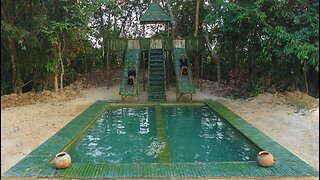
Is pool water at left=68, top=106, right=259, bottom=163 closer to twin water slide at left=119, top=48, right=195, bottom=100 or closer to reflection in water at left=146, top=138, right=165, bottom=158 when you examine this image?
reflection in water at left=146, top=138, right=165, bottom=158

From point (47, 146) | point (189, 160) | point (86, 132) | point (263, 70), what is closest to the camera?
point (189, 160)

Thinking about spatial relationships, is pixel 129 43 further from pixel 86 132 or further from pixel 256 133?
pixel 256 133

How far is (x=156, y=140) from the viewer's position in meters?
6.20

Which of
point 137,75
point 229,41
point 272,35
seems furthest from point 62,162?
point 229,41

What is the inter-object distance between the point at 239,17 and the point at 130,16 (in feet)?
26.1

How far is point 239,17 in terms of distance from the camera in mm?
8594

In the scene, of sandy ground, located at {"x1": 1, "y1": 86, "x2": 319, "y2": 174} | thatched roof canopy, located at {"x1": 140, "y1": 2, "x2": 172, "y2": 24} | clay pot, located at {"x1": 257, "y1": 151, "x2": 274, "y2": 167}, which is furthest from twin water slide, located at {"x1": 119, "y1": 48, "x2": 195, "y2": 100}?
clay pot, located at {"x1": 257, "y1": 151, "x2": 274, "y2": 167}

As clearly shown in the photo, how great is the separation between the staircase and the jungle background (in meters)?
1.68

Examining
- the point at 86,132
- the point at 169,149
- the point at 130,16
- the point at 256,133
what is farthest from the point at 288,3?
the point at 130,16

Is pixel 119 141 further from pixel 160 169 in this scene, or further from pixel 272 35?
pixel 272 35

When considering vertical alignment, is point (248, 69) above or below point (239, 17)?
below

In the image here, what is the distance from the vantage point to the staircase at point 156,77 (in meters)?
10.6

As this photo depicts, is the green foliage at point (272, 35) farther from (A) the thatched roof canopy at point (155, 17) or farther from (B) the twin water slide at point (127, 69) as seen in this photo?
(B) the twin water slide at point (127, 69)

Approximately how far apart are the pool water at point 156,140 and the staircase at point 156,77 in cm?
173
